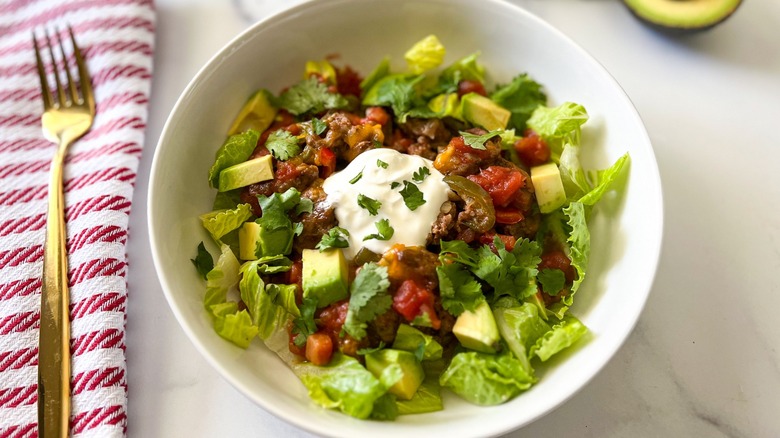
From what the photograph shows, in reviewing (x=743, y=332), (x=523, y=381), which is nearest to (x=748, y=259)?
(x=743, y=332)

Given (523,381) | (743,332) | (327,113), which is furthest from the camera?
(327,113)

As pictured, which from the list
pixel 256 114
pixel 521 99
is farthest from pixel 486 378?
pixel 256 114

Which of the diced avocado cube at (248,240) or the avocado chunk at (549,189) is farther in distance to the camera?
the avocado chunk at (549,189)

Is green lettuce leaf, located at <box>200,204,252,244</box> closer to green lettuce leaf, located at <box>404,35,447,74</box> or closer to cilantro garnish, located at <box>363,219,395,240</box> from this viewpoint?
cilantro garnish, located at <box>363,219,395,240</box>

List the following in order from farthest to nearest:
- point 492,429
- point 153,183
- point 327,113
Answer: point 327,113 → point 153,183 → point 492,429

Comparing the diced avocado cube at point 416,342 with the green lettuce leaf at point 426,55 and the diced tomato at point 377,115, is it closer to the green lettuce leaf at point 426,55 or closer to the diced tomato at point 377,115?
the diced tomato at point 377,115

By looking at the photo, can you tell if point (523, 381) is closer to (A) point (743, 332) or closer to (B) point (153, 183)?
(A) point (743, 332)

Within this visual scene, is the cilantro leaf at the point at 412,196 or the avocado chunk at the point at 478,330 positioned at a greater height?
the cilantro leaf at the point at 412,196

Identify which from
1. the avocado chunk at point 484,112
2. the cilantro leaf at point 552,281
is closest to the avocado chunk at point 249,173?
the avocado chunk at point 484,112
